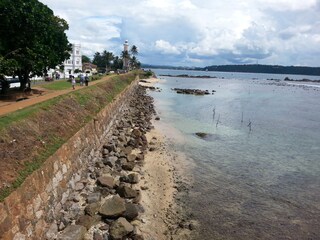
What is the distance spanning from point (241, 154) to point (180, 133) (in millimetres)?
8280

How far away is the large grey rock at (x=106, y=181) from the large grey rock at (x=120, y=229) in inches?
152

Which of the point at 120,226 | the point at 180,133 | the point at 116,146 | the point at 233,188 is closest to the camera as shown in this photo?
the point at 120,226

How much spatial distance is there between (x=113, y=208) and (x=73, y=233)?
2.30 m

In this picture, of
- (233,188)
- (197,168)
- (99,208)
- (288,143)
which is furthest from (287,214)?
(288,143)

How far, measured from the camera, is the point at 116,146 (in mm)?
23891

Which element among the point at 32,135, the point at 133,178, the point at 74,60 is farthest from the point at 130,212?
the point at 74,60

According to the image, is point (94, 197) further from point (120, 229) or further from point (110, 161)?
point (110, 161)

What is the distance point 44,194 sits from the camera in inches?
462

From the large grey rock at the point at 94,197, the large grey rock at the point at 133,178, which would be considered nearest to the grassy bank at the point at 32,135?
the large grey rock at the point at 94,197

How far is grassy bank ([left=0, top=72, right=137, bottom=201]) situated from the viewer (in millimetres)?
10750

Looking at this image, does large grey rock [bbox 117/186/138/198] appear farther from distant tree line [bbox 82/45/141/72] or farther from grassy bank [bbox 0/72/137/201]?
distant tree line [bbox 82/45/141/72]

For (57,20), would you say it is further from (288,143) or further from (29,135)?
(288,143)

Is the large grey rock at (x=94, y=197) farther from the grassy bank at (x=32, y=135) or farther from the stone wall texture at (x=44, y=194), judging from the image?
the grassy bank at (x=32, y=135)

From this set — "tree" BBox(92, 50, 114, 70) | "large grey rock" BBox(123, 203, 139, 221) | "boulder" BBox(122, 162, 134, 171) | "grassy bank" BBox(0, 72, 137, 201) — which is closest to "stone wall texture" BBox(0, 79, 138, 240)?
"grassy bank" BBox(0, 72, 137, 201)
